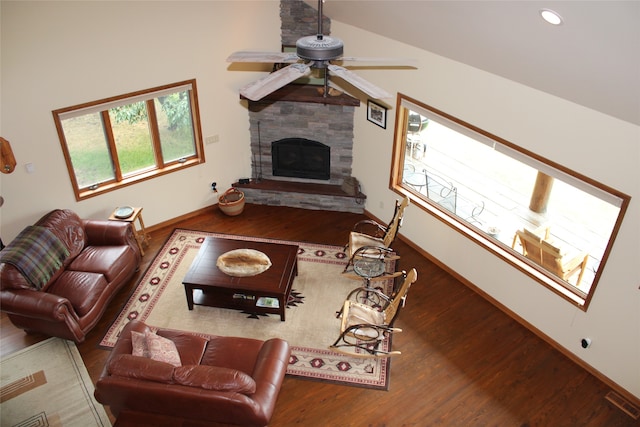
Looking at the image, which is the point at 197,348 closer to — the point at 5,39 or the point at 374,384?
the point at 374,384

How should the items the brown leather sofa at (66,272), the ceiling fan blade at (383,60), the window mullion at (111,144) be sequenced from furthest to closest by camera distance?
the window mullion at (111,144) < the brown leather sofa at (66,272) < the ceiling fan blade at (383,60)

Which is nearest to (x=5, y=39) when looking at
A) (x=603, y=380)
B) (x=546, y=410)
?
(x=546, y=410)

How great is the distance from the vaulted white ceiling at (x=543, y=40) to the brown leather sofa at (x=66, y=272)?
423cm

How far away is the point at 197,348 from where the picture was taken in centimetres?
520

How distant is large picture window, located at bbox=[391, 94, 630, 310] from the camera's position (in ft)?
17.3

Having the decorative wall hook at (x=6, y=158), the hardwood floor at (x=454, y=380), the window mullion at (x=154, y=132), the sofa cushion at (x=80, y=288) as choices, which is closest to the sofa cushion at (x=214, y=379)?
the hardwood floor at (x=454, y=380)

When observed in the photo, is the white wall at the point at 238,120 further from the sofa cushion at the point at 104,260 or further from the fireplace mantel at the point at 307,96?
the sofa cushion at the point at 104,260

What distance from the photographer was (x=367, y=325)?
17.0 ft

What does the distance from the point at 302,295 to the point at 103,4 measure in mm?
4212

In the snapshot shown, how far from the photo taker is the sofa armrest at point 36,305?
212 inches

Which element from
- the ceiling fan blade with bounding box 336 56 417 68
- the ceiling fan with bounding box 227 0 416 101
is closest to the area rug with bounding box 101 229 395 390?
the ceiling fan with bounding box 227 0 416 101

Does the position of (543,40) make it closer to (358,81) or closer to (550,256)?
(358,81)

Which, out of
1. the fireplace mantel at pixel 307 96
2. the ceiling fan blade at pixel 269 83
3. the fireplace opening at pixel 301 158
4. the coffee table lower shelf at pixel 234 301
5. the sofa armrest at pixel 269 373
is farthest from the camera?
the fireplace opening at pixel 301 158

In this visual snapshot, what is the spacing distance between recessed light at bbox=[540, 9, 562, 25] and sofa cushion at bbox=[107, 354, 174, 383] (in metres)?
3.99
